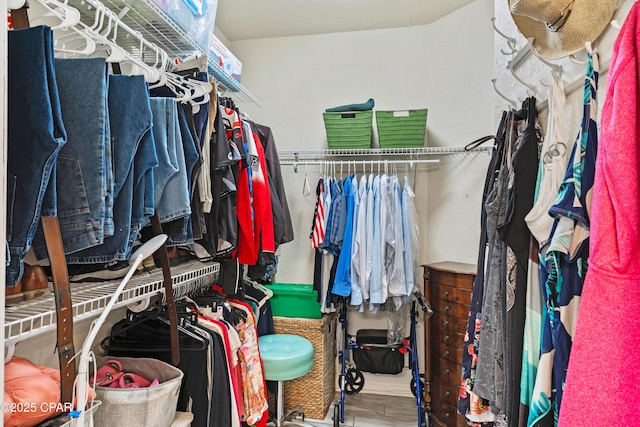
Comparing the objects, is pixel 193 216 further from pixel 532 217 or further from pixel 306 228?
pixel 306 228

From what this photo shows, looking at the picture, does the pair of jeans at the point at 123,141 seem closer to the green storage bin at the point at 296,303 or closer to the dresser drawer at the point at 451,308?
the green storage bin at the point at 296,303

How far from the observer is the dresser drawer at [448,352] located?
226 cm

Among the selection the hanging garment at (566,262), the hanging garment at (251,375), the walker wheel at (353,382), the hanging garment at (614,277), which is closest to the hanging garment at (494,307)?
the hanging garment at (566,262)

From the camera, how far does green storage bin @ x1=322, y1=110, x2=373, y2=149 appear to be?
2648 millimetres

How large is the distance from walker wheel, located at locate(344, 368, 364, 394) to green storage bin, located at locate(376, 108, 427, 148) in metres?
1.71

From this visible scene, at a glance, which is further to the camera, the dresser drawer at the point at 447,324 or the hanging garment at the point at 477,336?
the dresser drawer at the point at 447,324

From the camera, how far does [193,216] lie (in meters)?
1.43

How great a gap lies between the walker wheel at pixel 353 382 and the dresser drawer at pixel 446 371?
0.64 metres

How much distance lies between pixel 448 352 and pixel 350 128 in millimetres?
1581

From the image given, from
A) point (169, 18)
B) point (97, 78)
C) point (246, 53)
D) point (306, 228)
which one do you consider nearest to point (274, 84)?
point (246, 53)

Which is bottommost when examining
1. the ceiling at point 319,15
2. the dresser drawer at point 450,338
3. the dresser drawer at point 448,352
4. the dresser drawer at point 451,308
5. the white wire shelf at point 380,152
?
the dresser drawer at point 448,352

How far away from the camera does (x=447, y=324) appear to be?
2.33 m

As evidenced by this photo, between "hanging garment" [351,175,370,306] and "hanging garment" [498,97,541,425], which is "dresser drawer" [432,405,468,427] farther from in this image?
"hanging garment" [498,97,541,425]

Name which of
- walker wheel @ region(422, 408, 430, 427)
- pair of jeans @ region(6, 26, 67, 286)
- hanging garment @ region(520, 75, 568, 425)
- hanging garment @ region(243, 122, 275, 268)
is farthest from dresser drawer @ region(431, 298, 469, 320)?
pair of jeans @ region(6, 26, 67, 286)
